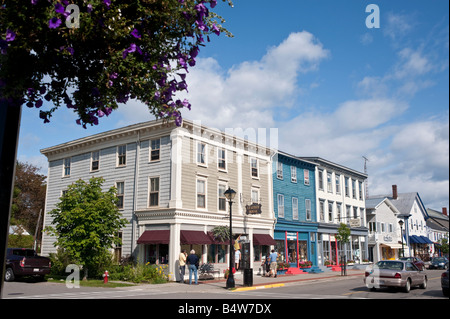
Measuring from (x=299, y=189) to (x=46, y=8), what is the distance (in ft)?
123

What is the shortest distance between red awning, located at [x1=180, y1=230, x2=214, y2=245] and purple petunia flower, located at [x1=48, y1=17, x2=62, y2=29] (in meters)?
23.0

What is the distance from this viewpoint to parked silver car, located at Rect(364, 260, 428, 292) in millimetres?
19359

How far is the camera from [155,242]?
1008 inches

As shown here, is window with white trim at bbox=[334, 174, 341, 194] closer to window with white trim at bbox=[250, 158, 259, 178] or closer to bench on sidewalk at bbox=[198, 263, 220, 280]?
window with white trim at bbox=[250, 158, 259, 178]

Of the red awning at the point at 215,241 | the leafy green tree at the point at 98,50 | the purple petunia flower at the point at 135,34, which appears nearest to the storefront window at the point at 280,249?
the red awning at the point at 215,241

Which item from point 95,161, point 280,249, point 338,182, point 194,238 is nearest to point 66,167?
point 95,161

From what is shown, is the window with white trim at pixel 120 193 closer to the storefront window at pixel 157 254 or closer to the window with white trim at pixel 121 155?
the window with white trim at pixel 121 155

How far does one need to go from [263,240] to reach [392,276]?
13.8 m

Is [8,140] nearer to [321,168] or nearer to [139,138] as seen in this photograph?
[139,138]

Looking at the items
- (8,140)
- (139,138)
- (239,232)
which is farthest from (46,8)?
(239,232)

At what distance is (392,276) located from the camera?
19438mm

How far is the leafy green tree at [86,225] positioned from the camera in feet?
76.3

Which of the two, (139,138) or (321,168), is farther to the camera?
(321,168)

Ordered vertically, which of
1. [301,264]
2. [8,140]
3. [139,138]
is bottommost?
[301,264]
